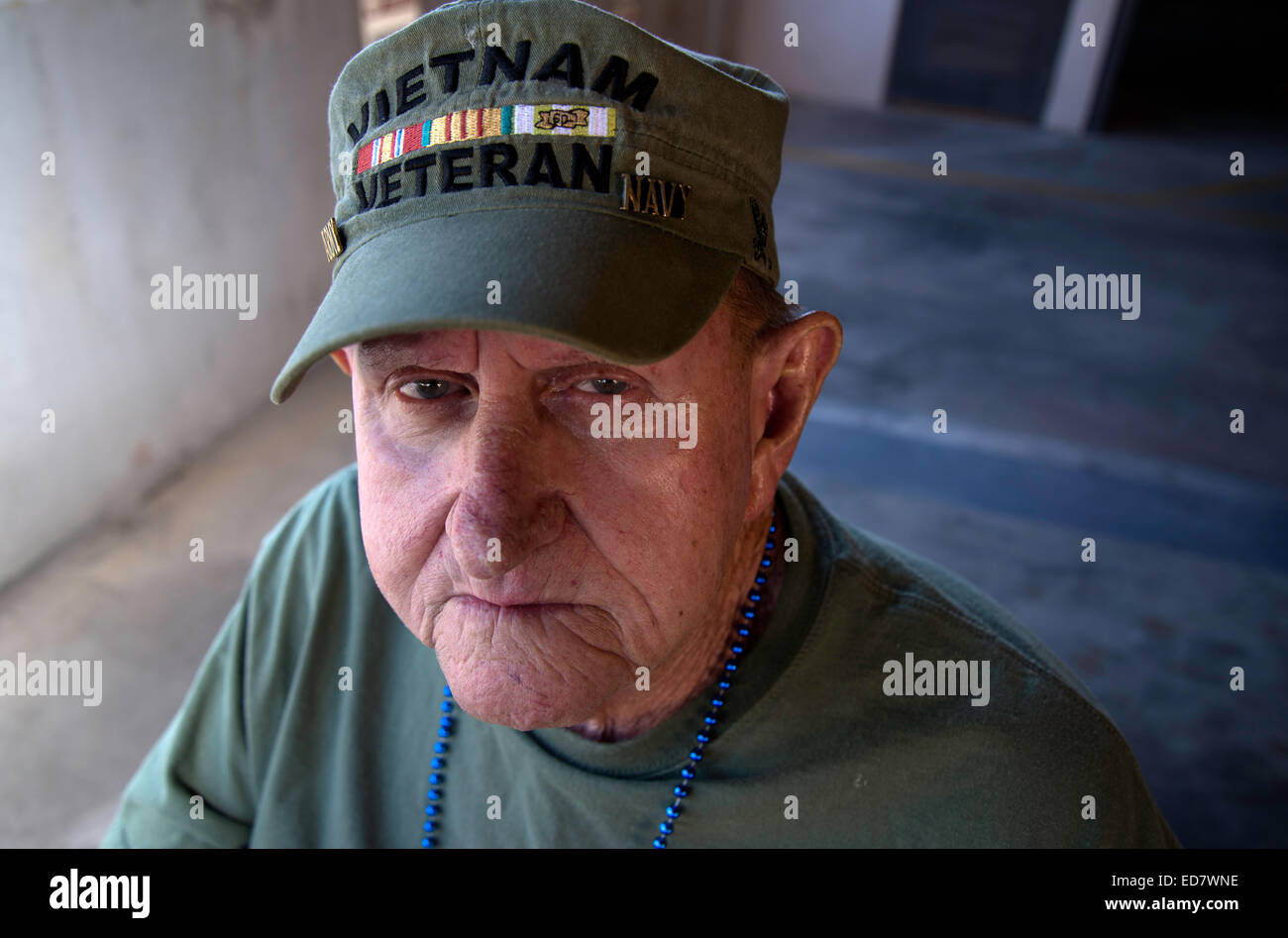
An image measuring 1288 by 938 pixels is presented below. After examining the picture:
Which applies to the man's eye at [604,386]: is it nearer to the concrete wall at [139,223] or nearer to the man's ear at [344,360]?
the man's ear at [344,360]

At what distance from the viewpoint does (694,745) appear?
108 cm

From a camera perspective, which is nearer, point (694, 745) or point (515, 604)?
point (515, 604)

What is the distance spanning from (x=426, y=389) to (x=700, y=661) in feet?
1.41

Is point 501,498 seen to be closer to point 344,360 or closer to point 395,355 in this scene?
point 395,355

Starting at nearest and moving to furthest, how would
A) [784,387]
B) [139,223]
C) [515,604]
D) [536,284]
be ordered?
1. [536,284]
2. [515,604]
3. [784,387]
4. [139,223]

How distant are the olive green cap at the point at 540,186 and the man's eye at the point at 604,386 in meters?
0.08

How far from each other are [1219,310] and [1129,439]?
1.82 meters

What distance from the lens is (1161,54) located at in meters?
11.8

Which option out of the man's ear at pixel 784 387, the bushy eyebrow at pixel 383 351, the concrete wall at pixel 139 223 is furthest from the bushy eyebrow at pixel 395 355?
the concrete wall at pixel 139 223

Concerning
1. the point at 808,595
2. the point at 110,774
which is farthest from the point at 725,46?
the point at 808,595

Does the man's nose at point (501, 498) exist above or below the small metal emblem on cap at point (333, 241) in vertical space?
below

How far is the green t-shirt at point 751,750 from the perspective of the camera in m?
1.06

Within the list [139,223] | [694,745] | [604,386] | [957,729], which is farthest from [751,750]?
[139,223]

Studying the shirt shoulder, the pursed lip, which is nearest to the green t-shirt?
the shirt shoulder
